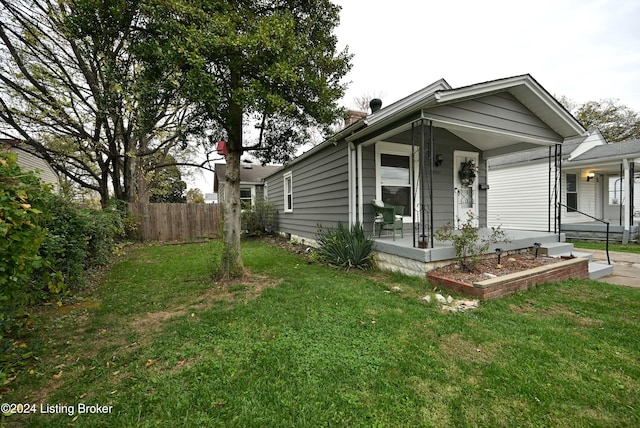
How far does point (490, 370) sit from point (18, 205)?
342cm

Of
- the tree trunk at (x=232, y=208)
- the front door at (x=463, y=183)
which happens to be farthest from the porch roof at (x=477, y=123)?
the tree trunk at (x=232, y=208)

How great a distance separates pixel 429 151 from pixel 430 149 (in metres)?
0.82

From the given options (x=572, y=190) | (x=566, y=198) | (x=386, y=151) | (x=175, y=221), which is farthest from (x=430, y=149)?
(x=572, y=190)

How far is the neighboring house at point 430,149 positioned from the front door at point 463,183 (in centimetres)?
3

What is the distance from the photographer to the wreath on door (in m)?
6.81

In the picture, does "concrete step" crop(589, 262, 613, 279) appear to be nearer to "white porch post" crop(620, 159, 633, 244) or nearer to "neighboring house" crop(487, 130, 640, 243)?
"neighboring house" crop(487, 130, 640, 243)

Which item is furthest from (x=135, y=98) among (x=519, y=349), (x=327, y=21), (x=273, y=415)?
(x=519, y=349)

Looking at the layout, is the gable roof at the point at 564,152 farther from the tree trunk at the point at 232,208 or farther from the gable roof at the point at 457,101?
the tree trunk at the point at 232,208

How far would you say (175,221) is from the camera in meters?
10.8

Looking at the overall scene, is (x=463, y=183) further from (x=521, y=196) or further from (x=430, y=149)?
(x=521, y=196)

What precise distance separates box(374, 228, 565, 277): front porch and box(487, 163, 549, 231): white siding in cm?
551

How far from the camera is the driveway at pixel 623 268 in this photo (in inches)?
176

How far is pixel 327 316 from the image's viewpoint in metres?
3.06

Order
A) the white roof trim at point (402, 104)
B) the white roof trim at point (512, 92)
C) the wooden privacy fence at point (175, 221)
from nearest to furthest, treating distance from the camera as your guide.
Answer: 1. the white roof trim at point (512, 92)
2. the white roof trim at point (402, 104)
3. the wooden privacy fence at point (175, 221)
